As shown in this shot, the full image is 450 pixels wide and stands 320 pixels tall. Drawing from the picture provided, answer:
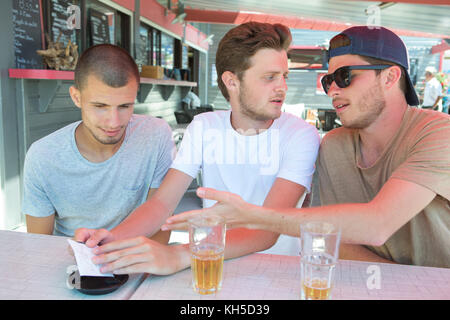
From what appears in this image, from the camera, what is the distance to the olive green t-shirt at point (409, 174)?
129cm

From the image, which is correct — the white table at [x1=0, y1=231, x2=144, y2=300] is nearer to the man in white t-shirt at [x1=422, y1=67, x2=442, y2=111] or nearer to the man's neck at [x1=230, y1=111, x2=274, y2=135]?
the man's neck at [x1=230, y1=111, x2=274, y2=135]

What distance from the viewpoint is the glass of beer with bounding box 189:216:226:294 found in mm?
1018

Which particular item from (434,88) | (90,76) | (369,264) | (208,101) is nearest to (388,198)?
(369,264)

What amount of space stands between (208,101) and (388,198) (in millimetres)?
14185

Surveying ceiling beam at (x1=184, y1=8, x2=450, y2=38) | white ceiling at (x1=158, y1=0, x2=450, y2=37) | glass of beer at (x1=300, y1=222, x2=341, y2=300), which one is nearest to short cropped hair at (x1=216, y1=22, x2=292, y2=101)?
glass of beer at (x1=300, y1=222, x2=341, y2=300)

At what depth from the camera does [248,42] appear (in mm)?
1858

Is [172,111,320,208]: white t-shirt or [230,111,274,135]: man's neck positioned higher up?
[230,111,274,135]: man's neck

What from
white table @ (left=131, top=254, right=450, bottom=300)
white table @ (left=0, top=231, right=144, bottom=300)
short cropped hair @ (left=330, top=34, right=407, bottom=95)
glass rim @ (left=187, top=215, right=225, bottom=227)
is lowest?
white table @ (left=0, top=231, right=144, bottom=300)

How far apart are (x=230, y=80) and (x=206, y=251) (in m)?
1.17

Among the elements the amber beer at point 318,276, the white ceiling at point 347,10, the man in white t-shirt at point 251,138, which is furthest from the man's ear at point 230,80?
the white ceiling at point 347,10

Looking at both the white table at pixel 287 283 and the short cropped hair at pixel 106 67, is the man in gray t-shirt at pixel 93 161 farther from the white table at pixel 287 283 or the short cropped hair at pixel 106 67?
the white table at pixel 287 283

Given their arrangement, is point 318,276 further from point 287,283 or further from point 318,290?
point 287,283

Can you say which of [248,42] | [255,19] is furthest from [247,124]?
[255,19]
